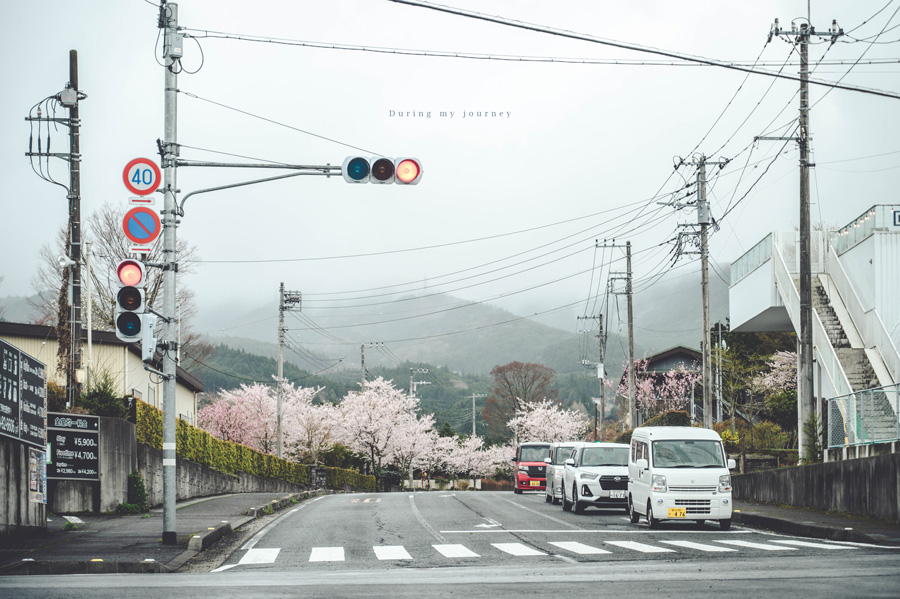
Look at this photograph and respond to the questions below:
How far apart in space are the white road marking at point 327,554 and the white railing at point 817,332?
17.0 meters

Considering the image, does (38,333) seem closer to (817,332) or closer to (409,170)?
(409,170)

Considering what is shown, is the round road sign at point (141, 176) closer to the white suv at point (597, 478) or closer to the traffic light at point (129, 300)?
the traffic light at point (129, 300)

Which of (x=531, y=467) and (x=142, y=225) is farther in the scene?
(x=531, y=467)

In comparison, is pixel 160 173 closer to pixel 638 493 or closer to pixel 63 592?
pixel 63 592

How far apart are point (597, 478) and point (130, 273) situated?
14.8m

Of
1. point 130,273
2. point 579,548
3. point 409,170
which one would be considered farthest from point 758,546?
point 130,273

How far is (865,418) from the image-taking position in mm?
23344

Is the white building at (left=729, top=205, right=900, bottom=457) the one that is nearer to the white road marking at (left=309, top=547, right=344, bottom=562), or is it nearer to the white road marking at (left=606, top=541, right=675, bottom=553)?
the white road marking at (left=606, top=541, right=675, bottom=553)

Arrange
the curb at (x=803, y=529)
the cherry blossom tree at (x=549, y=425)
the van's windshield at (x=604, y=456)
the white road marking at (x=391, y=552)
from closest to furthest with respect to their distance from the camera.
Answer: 1. the white road marking at (x=391, y=552)
2. the curb at (x=803, y=529)
3. the van's windshield at (x=604, y=456)
4. the cherry blossom tree at (x=549, y=425)

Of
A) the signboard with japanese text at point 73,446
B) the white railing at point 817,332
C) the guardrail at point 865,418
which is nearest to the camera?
the guardrail at point 865,418

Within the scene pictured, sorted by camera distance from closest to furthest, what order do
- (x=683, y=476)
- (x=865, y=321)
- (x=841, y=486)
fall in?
(x=683, y=476)
(x=841, y=486)
(x=865, y=321)

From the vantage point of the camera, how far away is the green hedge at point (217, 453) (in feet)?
91.1

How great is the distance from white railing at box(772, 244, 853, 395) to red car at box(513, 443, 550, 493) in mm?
12382

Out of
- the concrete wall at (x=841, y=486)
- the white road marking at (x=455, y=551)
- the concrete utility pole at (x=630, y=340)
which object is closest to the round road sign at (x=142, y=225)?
the white road marking at (x=455, y=551)
